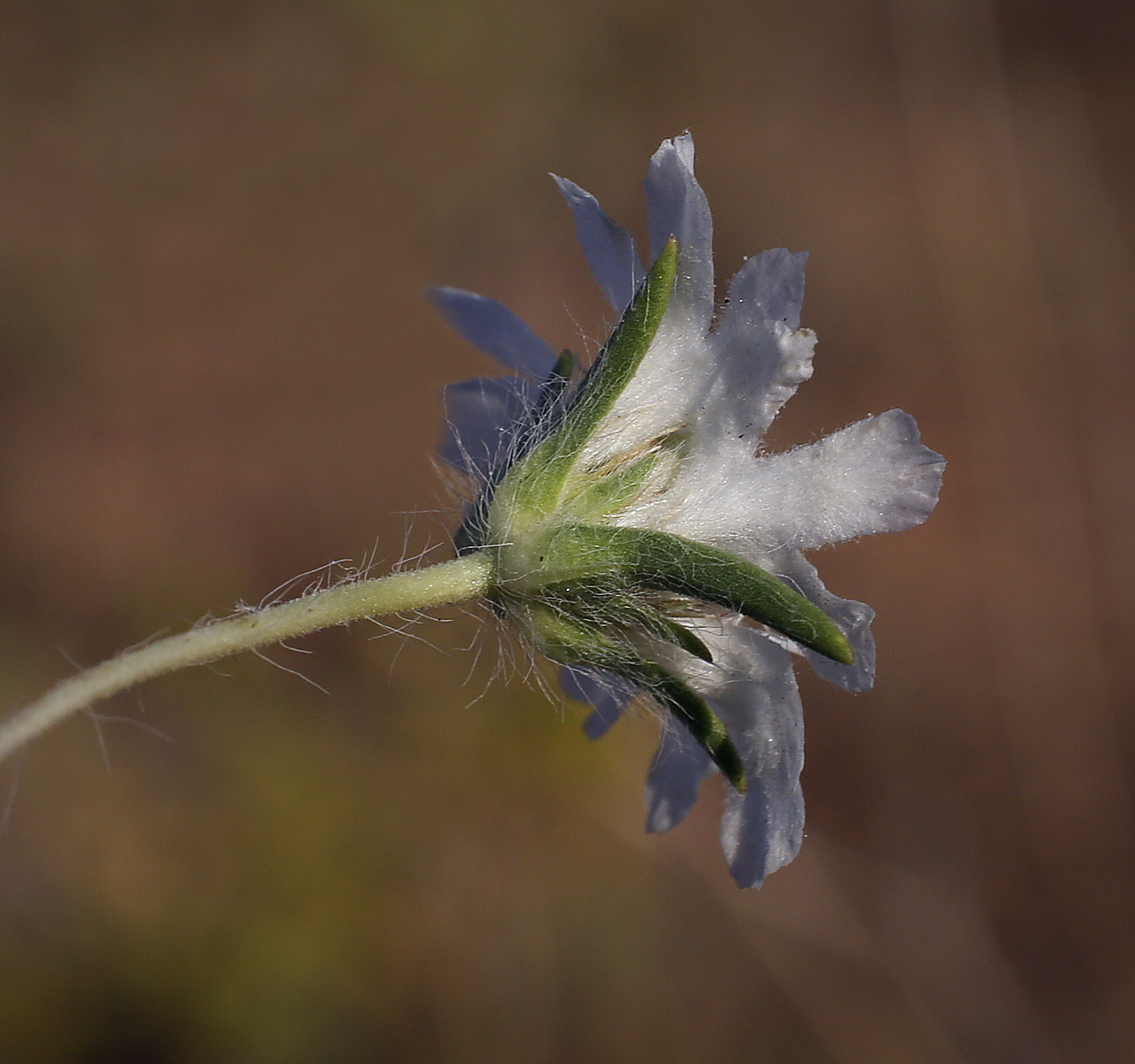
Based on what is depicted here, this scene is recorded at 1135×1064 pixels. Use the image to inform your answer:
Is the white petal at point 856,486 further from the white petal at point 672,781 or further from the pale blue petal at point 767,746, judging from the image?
the white petal at point 672,781

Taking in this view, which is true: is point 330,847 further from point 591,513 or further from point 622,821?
point 591,513

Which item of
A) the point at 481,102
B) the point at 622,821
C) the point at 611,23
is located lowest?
the point at 622,821

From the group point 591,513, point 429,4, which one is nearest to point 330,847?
point 591,513

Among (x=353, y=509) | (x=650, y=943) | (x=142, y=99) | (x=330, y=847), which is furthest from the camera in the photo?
(x=142, y=99)

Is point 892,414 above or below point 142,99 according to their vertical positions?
below

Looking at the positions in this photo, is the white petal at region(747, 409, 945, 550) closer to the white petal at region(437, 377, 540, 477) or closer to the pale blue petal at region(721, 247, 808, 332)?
the pale blue petal at region(721, 247, 808, 332)

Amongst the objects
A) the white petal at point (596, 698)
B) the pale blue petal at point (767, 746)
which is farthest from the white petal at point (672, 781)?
the pale blue petal at point (767, 746)

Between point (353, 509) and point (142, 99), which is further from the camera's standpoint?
point (142, 99)
